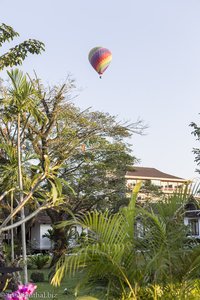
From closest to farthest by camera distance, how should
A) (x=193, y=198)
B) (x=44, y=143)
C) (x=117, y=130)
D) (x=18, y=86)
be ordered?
(x=193, y=198)
(x=18, y=86)
(x=44, y=143)
(x=117, y=130)

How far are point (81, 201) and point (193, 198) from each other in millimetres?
15012

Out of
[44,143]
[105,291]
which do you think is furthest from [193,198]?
[44,143]

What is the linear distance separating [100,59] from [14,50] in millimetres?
10838

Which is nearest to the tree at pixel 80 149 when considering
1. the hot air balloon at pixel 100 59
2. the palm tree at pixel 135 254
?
the hot air balloon at pixel 100 59

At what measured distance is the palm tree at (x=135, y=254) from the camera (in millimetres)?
3613

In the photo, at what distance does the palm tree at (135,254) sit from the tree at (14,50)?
15.9 feet

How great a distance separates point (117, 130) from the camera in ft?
61.2

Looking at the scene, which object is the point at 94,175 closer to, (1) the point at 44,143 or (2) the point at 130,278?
(1) the point at 44,143

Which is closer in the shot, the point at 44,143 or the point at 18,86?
the point at 18,86

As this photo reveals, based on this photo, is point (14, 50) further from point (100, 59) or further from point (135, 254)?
point (100, 59)

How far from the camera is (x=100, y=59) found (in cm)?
1878

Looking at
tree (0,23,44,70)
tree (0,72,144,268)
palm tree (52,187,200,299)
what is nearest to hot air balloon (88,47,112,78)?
tree (0,72,144,268)

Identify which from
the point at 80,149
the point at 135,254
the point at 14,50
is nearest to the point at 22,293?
the point at 135,254

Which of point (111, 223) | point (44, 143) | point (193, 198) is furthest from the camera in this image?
point (44, 143)
